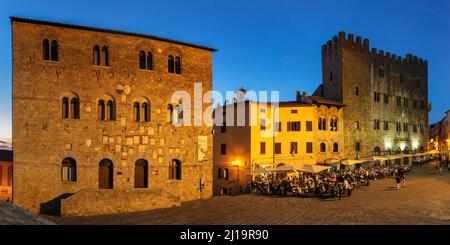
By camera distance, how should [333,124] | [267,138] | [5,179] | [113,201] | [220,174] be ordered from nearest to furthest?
1. [113,201]
2. [5,179]
3. [267,138]
4. [220,174]
5. [333,124]

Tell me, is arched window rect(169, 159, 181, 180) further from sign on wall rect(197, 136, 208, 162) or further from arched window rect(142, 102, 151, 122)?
arched window rect(142, 102, 151, 122)

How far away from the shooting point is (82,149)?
23094 millimetres

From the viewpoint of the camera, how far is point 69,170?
23.0 metres

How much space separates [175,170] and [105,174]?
16.0 ft

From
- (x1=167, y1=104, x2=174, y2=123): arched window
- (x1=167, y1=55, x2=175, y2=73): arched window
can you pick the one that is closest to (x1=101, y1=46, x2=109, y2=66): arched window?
(x1=167, y1=55, x2=175, y2=73): arched window

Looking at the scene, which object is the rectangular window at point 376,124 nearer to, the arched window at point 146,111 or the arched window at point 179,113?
the arched window at point 179,113

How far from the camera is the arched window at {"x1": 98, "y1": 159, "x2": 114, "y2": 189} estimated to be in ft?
77.6

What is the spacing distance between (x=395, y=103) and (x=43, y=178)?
49.5m

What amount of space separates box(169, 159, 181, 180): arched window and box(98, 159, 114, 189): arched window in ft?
13.5

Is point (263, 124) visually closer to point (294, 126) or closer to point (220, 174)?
point (294, 126)

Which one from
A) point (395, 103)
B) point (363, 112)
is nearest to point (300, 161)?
point (363, 112)

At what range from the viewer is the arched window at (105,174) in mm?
23656

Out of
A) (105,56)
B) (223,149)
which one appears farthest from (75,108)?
(223,149)

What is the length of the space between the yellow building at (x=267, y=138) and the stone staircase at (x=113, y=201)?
55.8 ft
